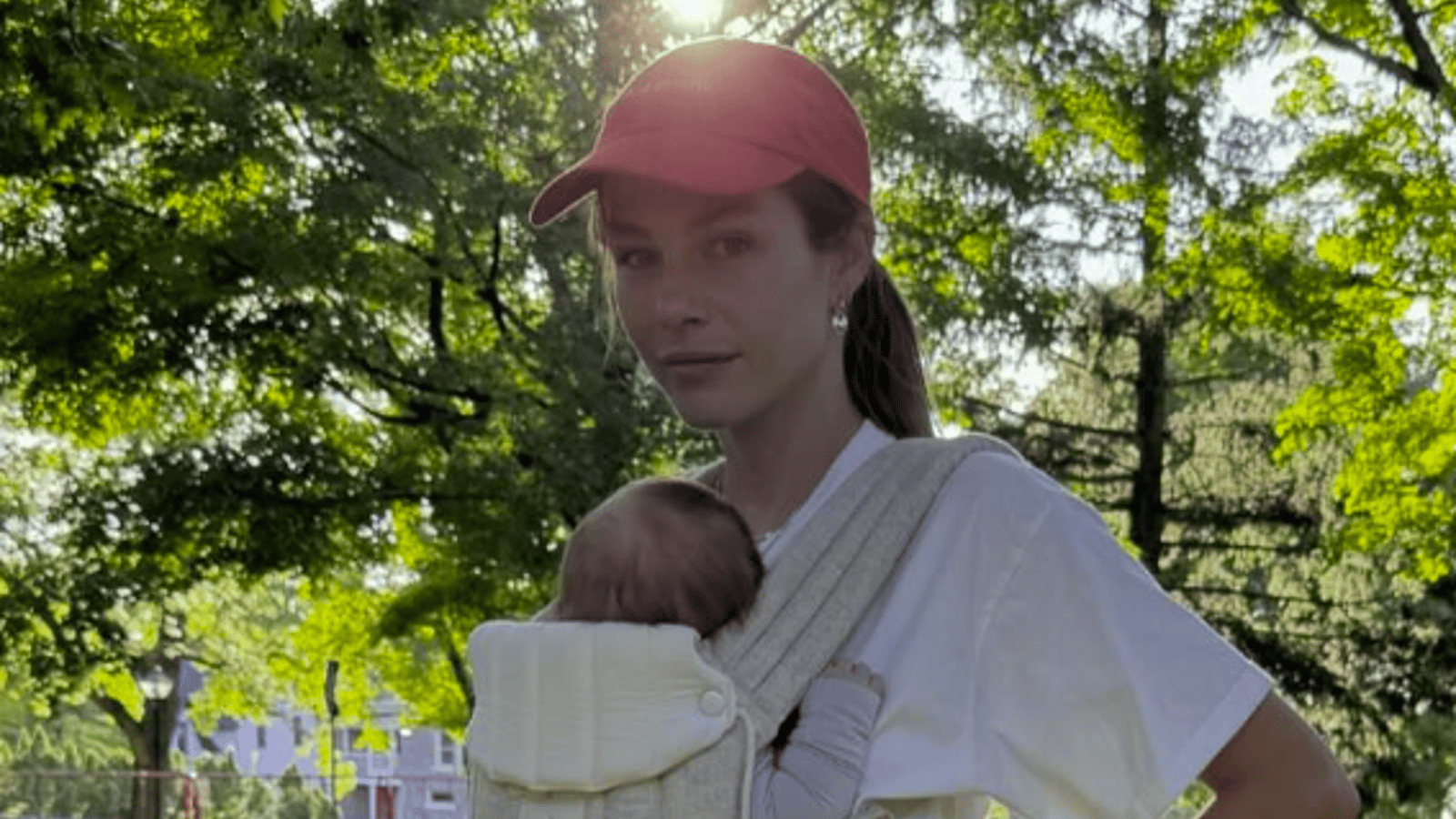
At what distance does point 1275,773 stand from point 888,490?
41 cm

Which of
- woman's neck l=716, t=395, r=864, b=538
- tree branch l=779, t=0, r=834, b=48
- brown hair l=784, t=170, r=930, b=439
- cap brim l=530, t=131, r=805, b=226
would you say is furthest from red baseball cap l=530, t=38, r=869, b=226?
tree branch l=779, t=0, r=834, b=48

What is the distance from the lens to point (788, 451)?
239 centimetres

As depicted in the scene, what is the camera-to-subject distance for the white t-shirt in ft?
6.82

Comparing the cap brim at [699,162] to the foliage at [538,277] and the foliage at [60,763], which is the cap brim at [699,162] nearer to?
the foliage at [538,277]

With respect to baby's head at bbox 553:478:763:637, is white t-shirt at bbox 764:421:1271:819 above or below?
below

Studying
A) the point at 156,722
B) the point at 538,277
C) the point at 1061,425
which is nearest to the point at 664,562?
the point at 538,277

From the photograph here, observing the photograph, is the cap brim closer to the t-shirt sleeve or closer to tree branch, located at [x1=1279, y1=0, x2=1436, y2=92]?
the t-shirt sleeve

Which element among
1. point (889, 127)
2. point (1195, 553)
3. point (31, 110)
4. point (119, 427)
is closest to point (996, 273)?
point (889, 127)

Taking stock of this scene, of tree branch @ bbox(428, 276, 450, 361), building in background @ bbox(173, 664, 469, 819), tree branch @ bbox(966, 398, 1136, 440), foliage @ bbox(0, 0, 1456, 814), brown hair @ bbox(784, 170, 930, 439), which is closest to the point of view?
brown hair @ bbox(784, 170, 930, 439)

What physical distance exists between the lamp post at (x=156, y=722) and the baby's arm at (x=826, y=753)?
103ft

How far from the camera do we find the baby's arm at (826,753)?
2057 millimetres

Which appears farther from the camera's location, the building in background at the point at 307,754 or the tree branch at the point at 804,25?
the building in background at the point at 307,754

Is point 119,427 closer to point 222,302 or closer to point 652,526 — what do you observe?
point 222,302

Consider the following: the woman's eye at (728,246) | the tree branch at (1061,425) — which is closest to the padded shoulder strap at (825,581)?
the woman's eye at (728,246)
